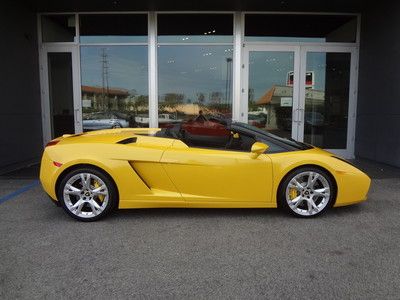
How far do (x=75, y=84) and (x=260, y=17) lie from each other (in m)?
4.85

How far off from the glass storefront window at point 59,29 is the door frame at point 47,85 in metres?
0.21

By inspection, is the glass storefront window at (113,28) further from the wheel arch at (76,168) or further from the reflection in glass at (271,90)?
the wheel arch at (76,168)

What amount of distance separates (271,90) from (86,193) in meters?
6.03

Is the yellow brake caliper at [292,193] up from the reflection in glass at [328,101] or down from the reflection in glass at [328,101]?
down

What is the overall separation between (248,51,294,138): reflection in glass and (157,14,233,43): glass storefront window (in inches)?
35.6

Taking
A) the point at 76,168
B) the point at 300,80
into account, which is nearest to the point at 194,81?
the point at 300,80

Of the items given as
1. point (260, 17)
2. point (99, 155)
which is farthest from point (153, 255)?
point (260, 17)

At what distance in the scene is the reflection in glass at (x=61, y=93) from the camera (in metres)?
8.86

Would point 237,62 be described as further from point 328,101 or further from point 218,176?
point 218,176

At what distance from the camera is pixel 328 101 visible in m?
8.88

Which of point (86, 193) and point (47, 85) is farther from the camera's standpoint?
point (47, 85)

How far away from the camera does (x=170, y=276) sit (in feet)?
9.11

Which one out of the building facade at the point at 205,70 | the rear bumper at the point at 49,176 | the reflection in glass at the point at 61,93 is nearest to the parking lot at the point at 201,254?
the rear bumper at the point at 49,176

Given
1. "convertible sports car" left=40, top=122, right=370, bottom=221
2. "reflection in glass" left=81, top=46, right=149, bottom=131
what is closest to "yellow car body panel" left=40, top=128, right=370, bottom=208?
"convertible sports car" left=40, top=122, right=370, bottom=221
